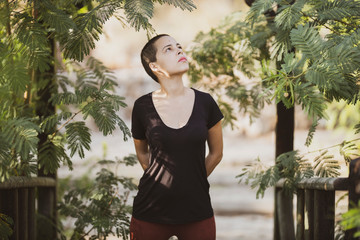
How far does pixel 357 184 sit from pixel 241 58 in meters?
2.56

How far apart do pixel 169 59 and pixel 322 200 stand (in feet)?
3.65

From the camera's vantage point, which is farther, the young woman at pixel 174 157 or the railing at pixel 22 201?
the railing at pixel 22 201

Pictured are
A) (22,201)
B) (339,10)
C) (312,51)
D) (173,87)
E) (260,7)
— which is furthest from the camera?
(22,201)

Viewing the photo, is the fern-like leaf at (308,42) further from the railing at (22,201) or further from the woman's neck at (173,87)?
the railing at (22,201)

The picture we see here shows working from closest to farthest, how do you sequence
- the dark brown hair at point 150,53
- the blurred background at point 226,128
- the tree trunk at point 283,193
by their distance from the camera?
the dark brown hair at point 150,53 < the tree trunk at point 283,193 < the blurred background at point 226,128

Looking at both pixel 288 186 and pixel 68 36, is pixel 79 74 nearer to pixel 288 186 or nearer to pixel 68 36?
pixel 68 36

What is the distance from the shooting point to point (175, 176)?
2674mm

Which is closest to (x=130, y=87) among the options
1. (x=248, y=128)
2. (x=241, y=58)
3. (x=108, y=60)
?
(x=108, y=60)

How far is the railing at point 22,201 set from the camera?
3.37 meters

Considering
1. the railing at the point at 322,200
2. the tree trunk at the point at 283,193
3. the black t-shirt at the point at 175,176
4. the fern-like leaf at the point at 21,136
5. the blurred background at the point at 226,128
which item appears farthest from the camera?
the blurred background at the point at 226,128

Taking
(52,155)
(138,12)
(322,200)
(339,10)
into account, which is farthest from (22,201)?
(339,10)

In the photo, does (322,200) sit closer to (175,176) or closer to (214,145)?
(214,145)

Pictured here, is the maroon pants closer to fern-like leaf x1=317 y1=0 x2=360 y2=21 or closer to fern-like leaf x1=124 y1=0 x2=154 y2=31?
fern-like leaf x1=124 y1=0 x2=154 y2=31

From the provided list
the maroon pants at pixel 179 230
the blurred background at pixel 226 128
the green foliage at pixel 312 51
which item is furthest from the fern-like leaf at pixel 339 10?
the blurred background at pixel 226 128
